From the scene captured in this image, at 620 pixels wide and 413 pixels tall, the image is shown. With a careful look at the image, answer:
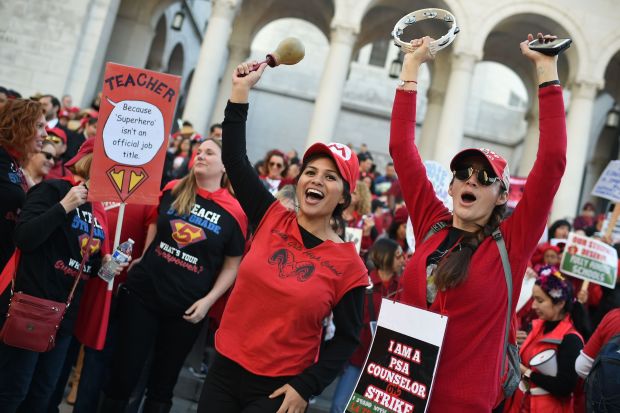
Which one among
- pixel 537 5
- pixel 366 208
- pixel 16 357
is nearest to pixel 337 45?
pixel 537 5

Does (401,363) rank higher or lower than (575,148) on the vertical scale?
lower

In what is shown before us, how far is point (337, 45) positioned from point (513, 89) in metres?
→ 17.7

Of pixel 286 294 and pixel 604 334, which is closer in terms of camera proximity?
pixel 286 294

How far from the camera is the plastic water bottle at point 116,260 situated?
3836 mm

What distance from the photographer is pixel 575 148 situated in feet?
57.8

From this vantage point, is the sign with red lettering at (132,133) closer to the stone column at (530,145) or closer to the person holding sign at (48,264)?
the person holding sign at (48,264)

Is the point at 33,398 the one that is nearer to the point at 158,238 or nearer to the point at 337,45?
the point at 158,238

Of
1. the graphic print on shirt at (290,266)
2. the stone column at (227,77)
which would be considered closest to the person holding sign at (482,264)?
the graphic print on shirt at (290,266)

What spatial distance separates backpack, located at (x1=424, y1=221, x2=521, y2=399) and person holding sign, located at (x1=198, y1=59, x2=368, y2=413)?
0.48m

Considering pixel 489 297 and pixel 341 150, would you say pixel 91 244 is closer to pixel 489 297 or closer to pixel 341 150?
pixel 341 150

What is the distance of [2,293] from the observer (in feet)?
12.0

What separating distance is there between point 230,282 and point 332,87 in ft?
47.2

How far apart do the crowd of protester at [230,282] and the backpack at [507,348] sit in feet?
0.13

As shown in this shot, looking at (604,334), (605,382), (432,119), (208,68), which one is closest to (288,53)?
(605,382)
